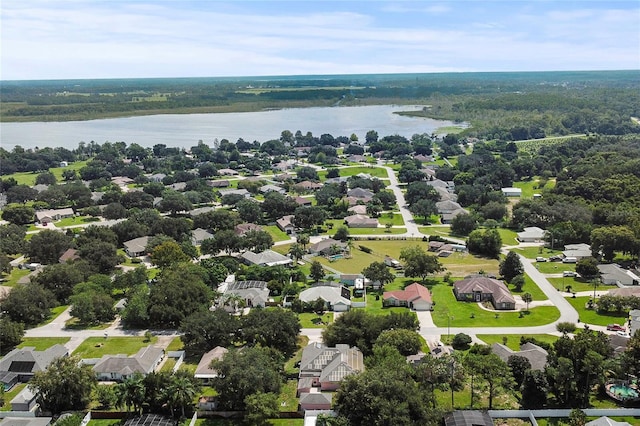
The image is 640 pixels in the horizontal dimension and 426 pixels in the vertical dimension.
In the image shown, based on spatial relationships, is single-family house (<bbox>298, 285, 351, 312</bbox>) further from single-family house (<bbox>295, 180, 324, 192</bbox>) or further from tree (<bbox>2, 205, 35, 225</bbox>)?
tree (<bbox>2, 205, 35, 225</bbox>)

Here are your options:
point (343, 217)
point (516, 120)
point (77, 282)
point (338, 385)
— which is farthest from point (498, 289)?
point (516, 120)

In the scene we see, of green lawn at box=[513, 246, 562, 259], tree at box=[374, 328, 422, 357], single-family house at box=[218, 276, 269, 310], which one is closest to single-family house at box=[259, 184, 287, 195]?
single-family house at box=[218, 276, 269, 310]

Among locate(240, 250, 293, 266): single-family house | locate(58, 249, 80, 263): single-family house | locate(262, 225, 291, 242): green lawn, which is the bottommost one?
locate(262, 225, 291, 242): green lawn

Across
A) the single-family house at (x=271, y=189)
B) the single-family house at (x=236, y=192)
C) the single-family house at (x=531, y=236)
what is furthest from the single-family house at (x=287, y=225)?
the single-family house at (x=531, y=236)

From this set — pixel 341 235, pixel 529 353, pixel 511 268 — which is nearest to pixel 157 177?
pixel 341 235

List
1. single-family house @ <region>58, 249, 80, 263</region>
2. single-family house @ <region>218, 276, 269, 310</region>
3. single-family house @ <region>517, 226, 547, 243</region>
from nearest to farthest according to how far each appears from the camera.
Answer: single-family house @ <region>218, 276, 269, 310</region>, single-family house @ <region>58, 249, 80, 263</region>, single-family house @ <region>517, 226, 547, 243</region>

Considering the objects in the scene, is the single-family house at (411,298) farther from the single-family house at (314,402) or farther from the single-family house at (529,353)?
the single-family house at (314,402)
